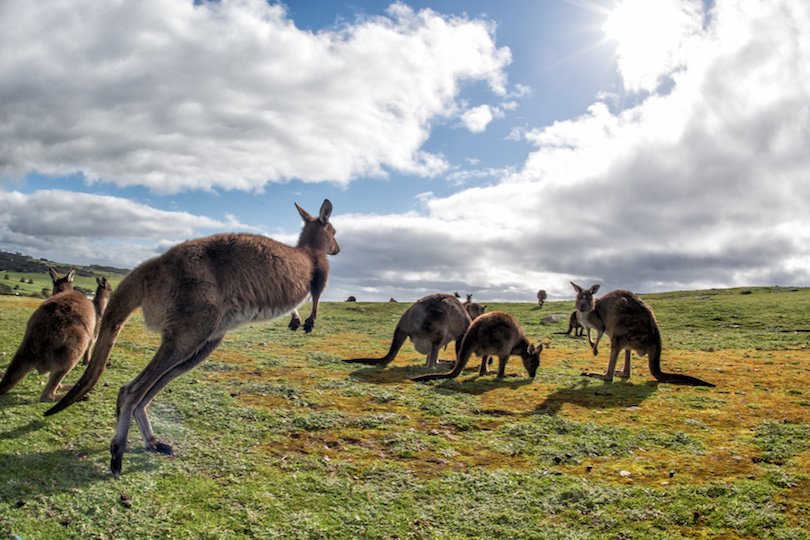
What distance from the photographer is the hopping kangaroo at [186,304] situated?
6.14m

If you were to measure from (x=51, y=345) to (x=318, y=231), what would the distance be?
474cm

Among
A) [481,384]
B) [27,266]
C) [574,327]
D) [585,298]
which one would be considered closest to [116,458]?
[481,384]

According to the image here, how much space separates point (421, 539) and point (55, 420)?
5.38 metres

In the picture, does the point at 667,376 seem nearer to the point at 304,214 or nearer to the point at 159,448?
the point at 304,214

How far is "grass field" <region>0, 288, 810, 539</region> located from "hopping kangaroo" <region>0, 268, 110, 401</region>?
35 centimetres

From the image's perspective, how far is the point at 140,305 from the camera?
666 cm

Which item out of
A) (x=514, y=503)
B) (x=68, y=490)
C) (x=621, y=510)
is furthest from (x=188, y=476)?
(x=621, y=510)

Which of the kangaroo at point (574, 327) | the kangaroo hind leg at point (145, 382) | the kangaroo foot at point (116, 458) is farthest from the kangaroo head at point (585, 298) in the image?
the kangaroo foot at point (116, 458)

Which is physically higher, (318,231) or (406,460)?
(318,231)

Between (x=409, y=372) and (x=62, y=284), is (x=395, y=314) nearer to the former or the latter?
(x=409, y=372)

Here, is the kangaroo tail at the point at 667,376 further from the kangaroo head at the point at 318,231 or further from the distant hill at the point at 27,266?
the distant hill at the point at 27,266

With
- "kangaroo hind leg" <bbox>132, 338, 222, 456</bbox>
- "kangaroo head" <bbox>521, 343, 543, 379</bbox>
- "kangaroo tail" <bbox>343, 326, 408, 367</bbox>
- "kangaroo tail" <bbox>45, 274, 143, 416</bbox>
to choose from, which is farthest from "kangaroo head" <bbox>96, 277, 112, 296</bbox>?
"kangaroo head" <bbox>521, 343, 543, 379</bbox>

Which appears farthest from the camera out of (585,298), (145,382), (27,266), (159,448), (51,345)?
(27,266)

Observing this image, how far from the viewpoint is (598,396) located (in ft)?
→ 36.9
